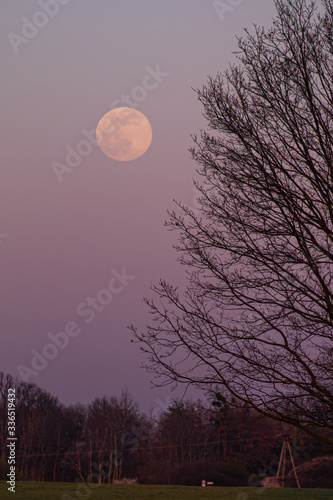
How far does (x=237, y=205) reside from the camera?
24.1 ft

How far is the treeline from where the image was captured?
47188mm

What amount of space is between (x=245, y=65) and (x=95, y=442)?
56558 mm

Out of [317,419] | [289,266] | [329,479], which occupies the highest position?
[289,266]

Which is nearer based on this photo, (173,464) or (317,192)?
(317,192)

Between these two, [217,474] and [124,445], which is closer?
[217,474]

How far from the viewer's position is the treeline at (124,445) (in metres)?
47.2

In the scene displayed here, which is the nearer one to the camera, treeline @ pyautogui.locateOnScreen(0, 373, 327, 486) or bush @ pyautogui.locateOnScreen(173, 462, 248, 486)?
bush @ pyautogui.locateOnScreen(173, 462, 248, 486)

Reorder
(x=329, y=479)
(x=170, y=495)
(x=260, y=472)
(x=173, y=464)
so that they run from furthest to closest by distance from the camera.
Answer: (x=173, y=464) < (x=260, y=472) < (x=329, y=479) < (x=170, y=495)

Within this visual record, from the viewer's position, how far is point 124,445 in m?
59.2

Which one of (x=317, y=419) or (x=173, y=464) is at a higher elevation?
(x=317, y=419)

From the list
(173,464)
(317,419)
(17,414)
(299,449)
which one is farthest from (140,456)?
(317,419)

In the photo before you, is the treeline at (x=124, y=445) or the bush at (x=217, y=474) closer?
the bush at (x=217, y=474)

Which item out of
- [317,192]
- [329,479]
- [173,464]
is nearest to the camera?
[317,192]

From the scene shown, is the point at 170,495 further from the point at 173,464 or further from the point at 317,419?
the point at 173,464
